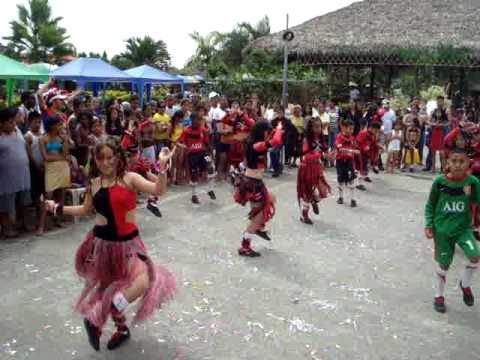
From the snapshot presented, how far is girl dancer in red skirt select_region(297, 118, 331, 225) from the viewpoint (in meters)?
8.09

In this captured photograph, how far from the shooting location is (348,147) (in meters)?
9.15

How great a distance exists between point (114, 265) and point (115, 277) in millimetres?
101

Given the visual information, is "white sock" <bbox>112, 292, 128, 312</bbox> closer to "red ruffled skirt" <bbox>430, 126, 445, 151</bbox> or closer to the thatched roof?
"red ruffled skirt" <bbox>430, 126, 445, 151</bbox>

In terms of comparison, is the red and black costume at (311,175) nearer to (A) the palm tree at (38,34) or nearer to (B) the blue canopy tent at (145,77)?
(B) the blue canopy tent at (145,77)

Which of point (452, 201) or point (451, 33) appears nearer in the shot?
point (452, 201)

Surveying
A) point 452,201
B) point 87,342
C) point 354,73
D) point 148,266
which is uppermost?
point 354,73

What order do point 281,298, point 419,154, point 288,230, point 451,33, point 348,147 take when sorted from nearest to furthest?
point 281,298 < point 288,230 < point 348,147 < point 419,154 < point 451,33

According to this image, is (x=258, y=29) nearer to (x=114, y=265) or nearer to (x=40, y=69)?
(x=40, y=69)

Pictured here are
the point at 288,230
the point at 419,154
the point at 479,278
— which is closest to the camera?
the point at 479,278

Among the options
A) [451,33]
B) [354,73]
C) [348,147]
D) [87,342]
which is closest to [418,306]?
[87,342]

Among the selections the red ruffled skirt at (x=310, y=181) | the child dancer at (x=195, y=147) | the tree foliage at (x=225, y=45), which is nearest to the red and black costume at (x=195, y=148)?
the child dancer at (x=195, y=147)

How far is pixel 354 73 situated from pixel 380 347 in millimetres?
22880

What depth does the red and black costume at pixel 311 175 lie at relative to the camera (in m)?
8.10

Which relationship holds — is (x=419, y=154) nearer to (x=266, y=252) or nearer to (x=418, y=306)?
(x=266, y=252)
